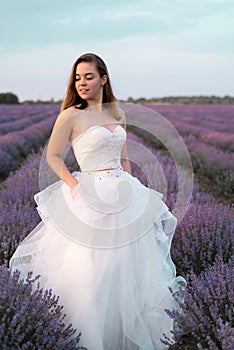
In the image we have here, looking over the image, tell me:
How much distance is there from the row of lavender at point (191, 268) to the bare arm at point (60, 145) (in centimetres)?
52

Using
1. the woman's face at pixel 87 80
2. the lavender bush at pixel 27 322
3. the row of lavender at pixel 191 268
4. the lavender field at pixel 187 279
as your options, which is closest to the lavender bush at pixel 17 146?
the lavender field at pixel 187 279

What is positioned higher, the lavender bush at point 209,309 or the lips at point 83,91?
the lips at point 83,91

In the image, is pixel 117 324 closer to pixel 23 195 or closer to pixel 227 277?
pixel 227 277

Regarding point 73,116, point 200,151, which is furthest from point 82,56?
point 200,151

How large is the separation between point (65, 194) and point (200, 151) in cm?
619

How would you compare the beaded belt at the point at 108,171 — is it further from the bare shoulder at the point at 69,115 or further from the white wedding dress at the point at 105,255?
the bare shoulder at the point at 69,115

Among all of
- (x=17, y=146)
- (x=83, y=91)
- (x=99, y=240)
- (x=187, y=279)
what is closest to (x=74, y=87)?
(x=83, y=91)

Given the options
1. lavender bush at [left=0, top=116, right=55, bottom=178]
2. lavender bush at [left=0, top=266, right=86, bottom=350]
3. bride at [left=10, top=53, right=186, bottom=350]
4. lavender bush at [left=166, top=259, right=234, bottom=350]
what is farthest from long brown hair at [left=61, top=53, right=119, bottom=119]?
lavender bush at [left=0, top=116, right=55, bottom=178]

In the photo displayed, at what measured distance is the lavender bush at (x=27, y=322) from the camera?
1900mm

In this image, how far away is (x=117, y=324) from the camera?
7.54ft

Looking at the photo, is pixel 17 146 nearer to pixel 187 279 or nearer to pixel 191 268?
pixel 191 268

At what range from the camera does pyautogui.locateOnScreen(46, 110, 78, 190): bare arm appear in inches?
92.2

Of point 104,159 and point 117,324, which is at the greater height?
point 104,159

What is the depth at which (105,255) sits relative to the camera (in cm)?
232
